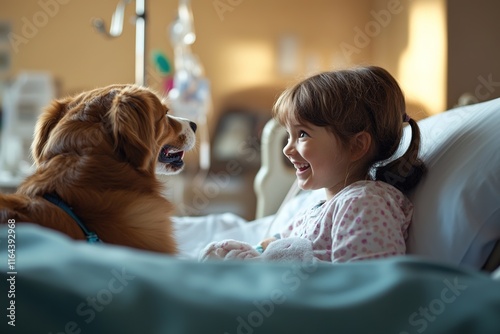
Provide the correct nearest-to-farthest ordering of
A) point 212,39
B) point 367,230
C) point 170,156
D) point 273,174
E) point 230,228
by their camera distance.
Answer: point 367,230 → point 170,156 → point 230,228 → point 273,174 → point 212,39

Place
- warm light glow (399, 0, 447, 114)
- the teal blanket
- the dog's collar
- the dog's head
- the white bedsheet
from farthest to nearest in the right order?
warm light glow (399, 0, 447, 114) → the white bedsheet → the dog's head → the dog's collar → the teal blanket

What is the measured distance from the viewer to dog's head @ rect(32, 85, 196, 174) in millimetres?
1256

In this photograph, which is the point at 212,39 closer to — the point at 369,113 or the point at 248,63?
the point at 248,63

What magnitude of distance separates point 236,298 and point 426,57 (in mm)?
3453

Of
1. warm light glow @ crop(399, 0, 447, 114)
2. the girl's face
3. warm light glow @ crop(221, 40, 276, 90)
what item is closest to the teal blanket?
the girl's face

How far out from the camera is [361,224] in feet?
3.75

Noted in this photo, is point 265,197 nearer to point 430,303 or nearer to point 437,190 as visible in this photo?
point 437,190

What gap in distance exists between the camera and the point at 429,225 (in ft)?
3.96

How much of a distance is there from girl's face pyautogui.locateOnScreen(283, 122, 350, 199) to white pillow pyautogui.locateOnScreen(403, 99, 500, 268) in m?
0.17

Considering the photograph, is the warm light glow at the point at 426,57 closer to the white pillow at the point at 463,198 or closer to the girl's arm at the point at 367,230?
the white pillow at the point at 463,198

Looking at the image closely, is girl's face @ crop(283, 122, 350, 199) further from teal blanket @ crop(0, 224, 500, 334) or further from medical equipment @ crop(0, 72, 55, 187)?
medical equipment @ crop(0, 72, 55, 187)

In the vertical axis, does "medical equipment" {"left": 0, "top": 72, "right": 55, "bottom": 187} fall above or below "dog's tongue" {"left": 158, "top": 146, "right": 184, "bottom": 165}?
below

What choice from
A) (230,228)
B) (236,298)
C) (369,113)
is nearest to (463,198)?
(369,113)

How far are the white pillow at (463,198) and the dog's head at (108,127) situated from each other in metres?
0.59
